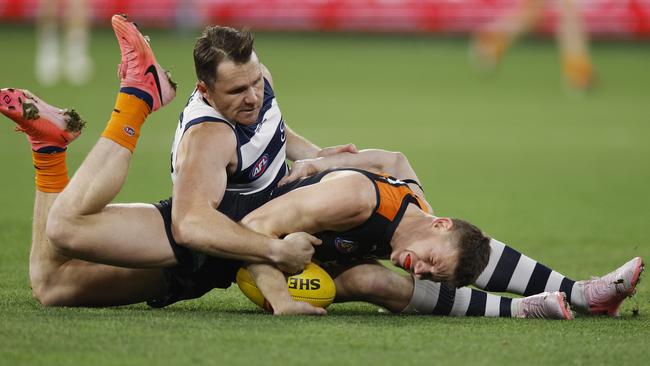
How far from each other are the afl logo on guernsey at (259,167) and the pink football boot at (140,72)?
55cm

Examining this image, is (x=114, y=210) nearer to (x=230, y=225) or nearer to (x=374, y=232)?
(x=230, y=225)

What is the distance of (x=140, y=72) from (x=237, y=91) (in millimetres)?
497

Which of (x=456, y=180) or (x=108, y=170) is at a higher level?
(x=108, y=170)

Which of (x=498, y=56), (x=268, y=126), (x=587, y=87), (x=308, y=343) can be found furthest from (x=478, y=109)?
(x=308, y=343)

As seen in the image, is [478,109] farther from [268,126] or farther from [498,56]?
[268,126]

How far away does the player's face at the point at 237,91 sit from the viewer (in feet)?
18.2

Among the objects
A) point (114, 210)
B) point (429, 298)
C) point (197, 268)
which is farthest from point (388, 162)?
point (114, 210)

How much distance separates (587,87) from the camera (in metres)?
18.9

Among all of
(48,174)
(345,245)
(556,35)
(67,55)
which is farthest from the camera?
(556,35)

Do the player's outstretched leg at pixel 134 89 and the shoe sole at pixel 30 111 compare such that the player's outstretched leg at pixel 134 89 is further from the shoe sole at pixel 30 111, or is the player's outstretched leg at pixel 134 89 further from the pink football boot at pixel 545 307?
the pink football boot at pixel 545 307

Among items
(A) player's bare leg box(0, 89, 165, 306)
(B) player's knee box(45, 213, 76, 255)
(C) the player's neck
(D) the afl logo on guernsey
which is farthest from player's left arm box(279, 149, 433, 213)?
(B) player's knee box(45, 213, 76, 255)

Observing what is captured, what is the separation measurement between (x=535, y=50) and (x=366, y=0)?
3.83 metres

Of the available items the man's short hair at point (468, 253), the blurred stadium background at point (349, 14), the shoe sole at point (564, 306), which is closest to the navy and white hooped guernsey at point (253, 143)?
the man's short hair at point (468, 253)

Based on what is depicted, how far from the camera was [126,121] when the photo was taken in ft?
18.2
